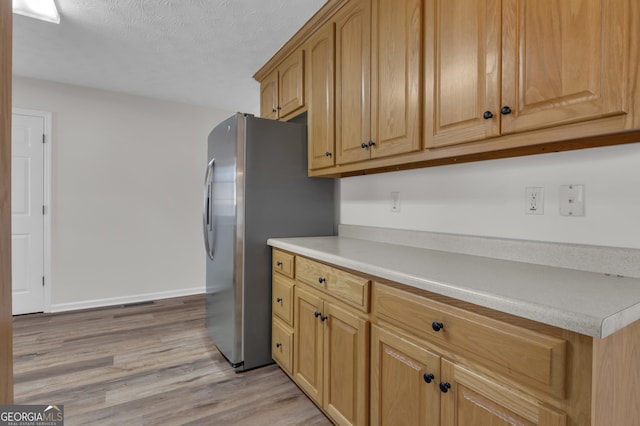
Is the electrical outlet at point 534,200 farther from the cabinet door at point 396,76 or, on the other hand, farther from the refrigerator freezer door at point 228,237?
the refrigerator freezer door at point 228,237

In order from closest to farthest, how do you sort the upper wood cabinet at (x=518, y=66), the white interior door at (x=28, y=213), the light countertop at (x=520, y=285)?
the light countertop at (x=520, y=285)
the upper wood cabinet at (x=518, y=66)
the white interior door at (x=28, y=213)

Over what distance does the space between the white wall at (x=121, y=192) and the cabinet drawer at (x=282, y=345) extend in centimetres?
222

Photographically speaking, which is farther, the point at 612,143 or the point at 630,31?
the point at 612,143

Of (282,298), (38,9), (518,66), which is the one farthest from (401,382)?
(38,9)

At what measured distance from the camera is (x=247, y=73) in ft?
9.72

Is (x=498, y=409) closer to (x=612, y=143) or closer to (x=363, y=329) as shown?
(x=363, y=329)

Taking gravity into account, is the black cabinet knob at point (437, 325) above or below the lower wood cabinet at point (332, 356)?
above

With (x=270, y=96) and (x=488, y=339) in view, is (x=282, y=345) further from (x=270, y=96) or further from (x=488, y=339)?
(x=270, y=96)

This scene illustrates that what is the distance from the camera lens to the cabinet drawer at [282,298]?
1.92 metres

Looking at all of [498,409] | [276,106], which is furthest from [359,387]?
[276,106]

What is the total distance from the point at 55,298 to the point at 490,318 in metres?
4.06

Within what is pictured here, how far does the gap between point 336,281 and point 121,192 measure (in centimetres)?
316

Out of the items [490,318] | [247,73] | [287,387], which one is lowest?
[287,387]

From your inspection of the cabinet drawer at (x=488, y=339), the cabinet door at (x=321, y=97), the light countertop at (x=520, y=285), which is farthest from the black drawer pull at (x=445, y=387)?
the cabinet door at (x=321, y=97)
